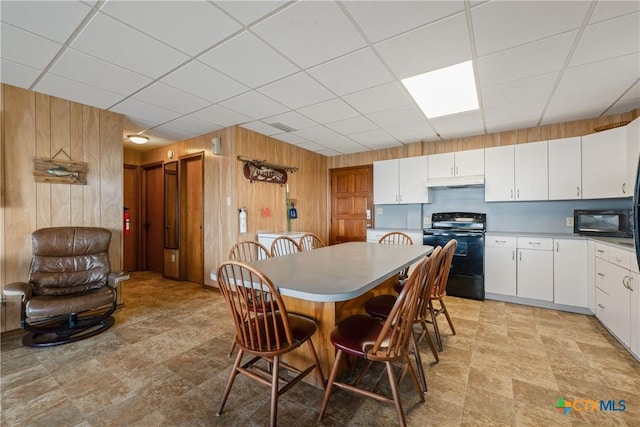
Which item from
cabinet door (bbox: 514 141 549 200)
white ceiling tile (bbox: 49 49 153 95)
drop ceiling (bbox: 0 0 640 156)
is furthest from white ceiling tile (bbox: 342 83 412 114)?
white ceiling tile (bbox: 49 49 153 95)

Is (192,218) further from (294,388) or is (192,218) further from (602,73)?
(602,73)

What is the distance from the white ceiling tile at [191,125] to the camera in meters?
3.79

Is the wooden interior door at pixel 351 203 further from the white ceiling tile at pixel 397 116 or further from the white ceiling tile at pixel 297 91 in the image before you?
the white ceiling tile at pixel 297 91

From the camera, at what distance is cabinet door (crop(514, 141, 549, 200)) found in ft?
12.2

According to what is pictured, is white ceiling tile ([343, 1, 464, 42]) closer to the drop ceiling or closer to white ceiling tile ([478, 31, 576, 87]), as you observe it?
the drop ceiling

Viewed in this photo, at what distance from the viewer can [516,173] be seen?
3908 millimetres

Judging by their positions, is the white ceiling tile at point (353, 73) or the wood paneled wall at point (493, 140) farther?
the wood paneled wall at point (493, 140)

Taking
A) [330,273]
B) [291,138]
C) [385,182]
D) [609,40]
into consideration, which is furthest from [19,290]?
[609,40]

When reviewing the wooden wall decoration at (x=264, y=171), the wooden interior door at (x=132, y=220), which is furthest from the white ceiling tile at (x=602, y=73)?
the wooden interior door at (x=132, y=220)

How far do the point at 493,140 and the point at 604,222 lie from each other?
5.89 ft

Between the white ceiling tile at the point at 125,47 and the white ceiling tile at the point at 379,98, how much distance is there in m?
1.76

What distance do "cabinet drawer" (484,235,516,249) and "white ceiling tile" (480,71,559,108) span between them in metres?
1.82

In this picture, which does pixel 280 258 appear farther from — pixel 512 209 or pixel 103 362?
pixel 512 209

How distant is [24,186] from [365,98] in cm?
379
